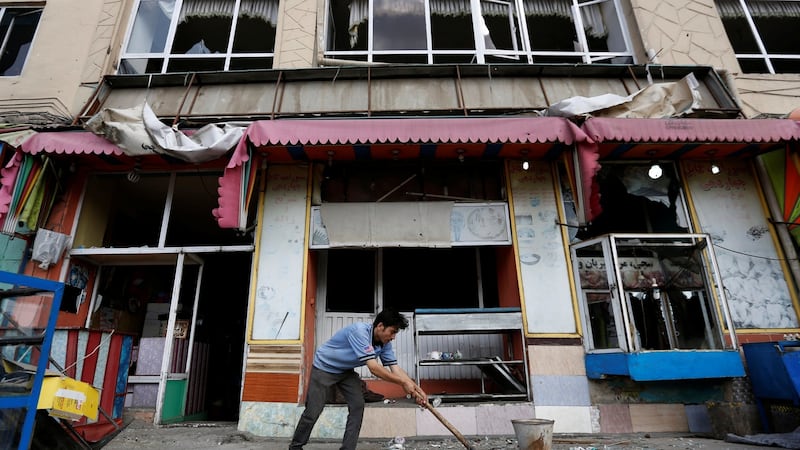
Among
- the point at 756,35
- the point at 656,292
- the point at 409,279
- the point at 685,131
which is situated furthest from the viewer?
the point at 756,35

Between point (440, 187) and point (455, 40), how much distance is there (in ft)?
12.3

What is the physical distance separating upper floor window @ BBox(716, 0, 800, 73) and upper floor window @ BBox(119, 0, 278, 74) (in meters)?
9.34

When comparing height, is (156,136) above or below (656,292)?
above

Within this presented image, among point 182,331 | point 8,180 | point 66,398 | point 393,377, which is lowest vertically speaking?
point 66,398

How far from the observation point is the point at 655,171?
6.61m

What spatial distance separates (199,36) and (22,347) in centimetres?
701

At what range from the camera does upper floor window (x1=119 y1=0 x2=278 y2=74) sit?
8.05 meters

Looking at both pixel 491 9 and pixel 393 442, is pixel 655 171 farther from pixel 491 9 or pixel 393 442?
pixel 393 442

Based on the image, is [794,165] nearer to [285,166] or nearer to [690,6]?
[690,6]

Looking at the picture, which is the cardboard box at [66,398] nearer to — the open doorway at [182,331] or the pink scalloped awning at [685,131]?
the open doorway at [182,331]

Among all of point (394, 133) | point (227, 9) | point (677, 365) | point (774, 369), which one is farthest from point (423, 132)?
point (227, 9)

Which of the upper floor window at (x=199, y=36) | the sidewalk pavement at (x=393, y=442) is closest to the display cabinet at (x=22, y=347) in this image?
the sidewalk pavement at (x=393, y=442)

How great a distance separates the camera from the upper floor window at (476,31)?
8.09 meters

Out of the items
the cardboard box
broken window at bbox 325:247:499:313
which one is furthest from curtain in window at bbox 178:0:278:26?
the cardboard box
